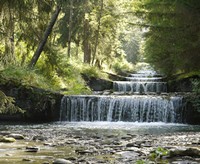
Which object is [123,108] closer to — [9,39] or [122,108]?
[122,108]

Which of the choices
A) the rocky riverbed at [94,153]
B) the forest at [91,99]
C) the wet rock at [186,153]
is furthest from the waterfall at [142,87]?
the wet rock at [186,153]

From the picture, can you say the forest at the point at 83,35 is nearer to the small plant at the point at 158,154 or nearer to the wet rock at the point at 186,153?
the small plant at the point at 158,154

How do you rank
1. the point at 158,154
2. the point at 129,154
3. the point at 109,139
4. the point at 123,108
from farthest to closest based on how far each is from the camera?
the point at 123,108, the point at 109,139, the point at 129,154, the point at 158,154

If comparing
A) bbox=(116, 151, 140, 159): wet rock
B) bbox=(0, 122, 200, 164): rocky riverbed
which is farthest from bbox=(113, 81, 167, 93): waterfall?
bbox=(116, 151, 140, 159): wet rock

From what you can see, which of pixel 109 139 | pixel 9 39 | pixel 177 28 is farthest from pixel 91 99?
pixel 9 39

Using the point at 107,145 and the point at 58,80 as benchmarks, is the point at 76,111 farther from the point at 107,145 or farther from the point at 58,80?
the point at 107,145

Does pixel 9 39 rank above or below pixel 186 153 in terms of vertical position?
above

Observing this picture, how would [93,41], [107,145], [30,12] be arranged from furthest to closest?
[93,41]
[107,145]
[30,12]

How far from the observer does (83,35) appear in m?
31.5

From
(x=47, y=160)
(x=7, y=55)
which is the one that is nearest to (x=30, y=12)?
(x=7, y=55)

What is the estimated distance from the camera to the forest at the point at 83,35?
7.47 meters

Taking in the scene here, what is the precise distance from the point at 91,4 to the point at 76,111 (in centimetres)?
1224

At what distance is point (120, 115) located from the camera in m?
18.0

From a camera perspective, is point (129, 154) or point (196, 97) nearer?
point (129, 154)
